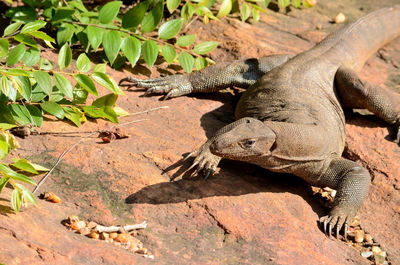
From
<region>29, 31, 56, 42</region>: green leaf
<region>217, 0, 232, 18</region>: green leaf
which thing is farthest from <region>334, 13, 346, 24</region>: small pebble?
<region>29, 31, 56, 42</region>: green leaf

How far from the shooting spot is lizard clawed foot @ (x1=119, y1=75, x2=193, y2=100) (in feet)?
19.9

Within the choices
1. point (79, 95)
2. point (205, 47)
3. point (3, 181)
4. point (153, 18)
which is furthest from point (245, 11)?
point (3, 181)

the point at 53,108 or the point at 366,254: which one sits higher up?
the point at 53,108

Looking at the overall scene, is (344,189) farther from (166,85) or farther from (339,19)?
(339,19)

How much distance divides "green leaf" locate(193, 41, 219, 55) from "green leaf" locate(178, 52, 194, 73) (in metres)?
0.20

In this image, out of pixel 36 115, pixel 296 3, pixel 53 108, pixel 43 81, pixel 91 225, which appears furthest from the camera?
pixel 296 3

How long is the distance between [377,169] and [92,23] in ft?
11.3

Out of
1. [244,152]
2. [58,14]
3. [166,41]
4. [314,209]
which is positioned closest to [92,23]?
[58,14]

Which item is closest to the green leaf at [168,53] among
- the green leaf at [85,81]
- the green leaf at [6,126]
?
the green leaf at [85,81]

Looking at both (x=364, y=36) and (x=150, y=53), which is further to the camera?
(x=364, y=36)

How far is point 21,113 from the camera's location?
14.8ft

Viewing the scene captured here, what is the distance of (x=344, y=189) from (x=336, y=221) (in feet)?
1.19

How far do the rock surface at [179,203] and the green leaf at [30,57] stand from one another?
0.57 metres

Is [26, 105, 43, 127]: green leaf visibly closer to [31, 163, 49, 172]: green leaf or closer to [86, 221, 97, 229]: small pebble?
[31, 163, 49, 172]: green leaf
